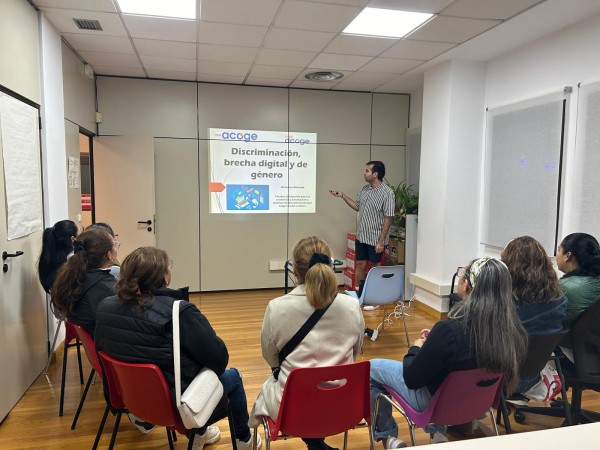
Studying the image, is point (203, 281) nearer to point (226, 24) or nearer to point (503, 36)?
point (226, 24)

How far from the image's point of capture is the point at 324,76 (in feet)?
17.1

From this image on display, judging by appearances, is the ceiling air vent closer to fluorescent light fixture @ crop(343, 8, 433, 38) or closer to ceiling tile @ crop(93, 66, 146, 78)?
ceiling tile @ crop(93, 66, 146, 78)

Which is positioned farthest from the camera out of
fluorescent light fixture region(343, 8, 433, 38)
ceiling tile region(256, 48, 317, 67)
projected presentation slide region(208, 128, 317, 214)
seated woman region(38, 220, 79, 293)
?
projected presentation slide region(208, 128, 317, 214)

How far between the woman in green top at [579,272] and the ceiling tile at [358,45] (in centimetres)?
241

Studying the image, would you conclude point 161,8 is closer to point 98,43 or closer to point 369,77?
point 98,43

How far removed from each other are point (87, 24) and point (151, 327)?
120 inches

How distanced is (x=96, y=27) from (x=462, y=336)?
378 cm

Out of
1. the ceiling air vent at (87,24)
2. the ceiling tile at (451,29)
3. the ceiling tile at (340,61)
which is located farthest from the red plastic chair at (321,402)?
the ceiling tile at (340,61)

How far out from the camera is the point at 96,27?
142 inches

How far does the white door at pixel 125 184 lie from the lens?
17.1ft

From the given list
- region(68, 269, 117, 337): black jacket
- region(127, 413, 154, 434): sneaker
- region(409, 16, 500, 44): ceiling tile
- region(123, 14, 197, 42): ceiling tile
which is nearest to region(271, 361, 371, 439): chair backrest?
region(127, 413, 154, 434): sneaker

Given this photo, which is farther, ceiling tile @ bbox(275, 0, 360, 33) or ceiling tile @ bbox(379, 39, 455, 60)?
ceiling tile @ bbox(379, 39, 455, 60)

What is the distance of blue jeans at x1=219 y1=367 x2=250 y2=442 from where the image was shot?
214 cm

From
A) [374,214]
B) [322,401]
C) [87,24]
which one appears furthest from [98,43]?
[322,401]
